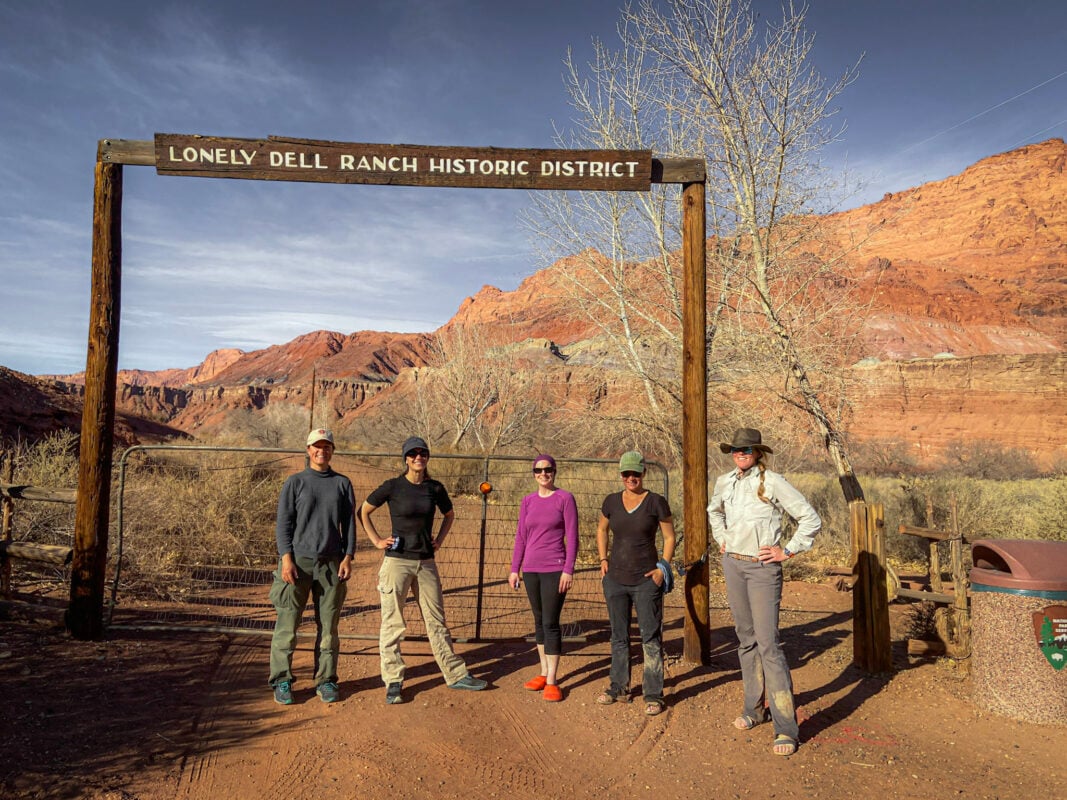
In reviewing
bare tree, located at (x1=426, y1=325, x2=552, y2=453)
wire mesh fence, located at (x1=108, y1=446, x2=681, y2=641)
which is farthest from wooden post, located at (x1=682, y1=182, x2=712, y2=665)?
bare tree, located at (x1=426, y1=325, x2=552, y2=453)

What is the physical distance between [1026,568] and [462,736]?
3997mm

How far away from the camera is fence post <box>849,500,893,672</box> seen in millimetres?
5840

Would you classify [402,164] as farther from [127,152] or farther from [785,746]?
[785,746]

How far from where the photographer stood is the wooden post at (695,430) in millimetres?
5977

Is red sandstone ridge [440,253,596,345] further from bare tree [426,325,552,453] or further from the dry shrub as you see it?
the dry shrub

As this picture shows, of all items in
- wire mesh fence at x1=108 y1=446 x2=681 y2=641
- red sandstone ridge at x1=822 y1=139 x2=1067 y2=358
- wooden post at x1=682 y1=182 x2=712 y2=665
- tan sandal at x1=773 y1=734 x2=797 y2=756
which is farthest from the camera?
red sandstone ridge at x1=822 y1=139 x2=1067 y2=358

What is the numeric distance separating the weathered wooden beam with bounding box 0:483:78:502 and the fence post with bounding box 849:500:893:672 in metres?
7.07

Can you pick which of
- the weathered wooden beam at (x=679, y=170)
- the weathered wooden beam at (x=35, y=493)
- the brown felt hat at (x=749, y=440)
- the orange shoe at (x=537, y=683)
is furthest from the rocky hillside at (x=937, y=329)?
the weathered wooden beam at (x=35, y=493)

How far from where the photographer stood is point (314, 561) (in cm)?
500

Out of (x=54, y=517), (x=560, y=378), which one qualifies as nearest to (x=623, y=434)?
(x=54, y=517)

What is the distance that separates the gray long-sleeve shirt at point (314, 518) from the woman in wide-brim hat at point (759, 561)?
8.79 feet

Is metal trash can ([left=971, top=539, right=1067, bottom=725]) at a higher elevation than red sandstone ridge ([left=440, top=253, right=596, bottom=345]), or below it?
below

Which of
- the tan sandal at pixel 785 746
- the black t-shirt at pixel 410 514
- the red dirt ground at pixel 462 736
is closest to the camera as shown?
the red dirt ground at pixel 462 736

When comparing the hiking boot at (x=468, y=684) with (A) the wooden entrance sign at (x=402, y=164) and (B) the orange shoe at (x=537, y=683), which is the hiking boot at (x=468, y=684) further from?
(A) the wooden entrance sign at (x=402, y=164)
